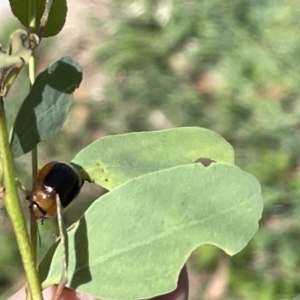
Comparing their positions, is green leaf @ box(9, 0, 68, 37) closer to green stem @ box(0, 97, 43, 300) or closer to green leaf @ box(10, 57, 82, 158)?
green leaf @ box(10, 57, 82, 158)

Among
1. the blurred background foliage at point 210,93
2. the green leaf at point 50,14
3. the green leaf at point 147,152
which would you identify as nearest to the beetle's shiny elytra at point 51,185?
the green leaf at point 147,152

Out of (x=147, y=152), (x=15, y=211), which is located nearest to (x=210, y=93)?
(x=147, y=152)

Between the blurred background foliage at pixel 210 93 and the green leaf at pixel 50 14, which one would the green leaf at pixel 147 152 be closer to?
the green leaf at pixel 50 14

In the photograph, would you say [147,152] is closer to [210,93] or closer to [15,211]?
[15,211]

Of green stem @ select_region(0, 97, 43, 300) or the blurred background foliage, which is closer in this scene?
green stem @ select_region(0, 97, 43, 300)

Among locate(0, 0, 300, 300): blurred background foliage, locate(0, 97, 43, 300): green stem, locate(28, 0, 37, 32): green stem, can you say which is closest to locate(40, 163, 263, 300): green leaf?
locate(0, 97, 43, 300): green stem

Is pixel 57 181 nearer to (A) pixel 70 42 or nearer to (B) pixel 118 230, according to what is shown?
(B) pixel 118 230

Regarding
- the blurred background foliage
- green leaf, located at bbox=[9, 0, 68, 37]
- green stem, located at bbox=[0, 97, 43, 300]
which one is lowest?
the blurred background foliage
